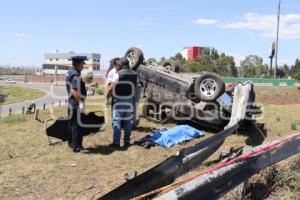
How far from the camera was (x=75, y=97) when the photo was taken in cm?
768

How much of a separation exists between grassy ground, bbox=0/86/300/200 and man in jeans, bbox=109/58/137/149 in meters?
0.36

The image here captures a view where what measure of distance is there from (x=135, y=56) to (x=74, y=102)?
387cm

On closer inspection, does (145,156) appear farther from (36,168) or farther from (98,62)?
(98,62)

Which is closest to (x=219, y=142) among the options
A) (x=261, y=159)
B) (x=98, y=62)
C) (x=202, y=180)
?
(x=261, y=159)

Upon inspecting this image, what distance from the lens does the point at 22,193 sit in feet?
18.2

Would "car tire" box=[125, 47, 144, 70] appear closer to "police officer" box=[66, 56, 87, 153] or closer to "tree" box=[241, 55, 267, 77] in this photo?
"police officer" box=[66, 56, 87, 153]

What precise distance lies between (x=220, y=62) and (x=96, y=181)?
9266cm

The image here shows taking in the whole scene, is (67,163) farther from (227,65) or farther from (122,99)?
(227,65)

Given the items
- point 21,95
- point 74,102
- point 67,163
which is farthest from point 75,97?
point 21,95

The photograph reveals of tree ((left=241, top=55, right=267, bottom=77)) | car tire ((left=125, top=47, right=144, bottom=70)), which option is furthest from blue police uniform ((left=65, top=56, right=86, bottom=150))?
tree ((left=241, top=55, right=267, bottom=77))

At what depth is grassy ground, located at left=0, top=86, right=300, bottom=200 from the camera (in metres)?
5.65

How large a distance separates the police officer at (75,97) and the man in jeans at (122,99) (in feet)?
2.27

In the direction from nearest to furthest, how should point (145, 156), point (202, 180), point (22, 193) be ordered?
1. point (202, 180)
2. point (22, 193)
3. point (145, 156)

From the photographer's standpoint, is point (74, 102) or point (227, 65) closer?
point (74, 102)
